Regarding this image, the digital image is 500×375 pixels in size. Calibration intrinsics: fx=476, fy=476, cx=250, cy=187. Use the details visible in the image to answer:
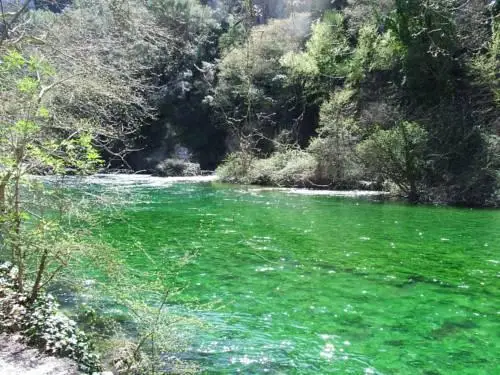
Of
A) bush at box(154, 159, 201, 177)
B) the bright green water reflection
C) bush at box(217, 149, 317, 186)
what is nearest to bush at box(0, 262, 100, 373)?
the bright green water reflection

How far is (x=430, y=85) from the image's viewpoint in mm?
28609

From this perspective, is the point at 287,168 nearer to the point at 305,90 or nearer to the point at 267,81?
the point at 305,90

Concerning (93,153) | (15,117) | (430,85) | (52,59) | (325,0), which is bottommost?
(93,153)

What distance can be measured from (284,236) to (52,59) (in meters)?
8.63

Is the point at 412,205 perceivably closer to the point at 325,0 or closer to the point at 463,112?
the point at 463,112

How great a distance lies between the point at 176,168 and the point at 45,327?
38.7 metres

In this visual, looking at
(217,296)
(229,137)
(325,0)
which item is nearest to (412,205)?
(217,296)

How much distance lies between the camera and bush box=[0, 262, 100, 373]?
5250 mm

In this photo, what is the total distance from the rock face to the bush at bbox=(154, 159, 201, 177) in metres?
37.8

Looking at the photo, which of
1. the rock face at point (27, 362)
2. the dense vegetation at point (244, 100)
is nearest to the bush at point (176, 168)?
the dense vegetation at point (244, 100)

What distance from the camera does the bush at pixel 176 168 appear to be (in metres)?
43.0

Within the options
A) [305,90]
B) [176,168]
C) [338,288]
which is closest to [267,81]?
[305,90]

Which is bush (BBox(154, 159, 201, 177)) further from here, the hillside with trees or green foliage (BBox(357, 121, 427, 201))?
green foliage (BBox(357, 121, 427, 201))

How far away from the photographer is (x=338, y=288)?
896 centimetres
